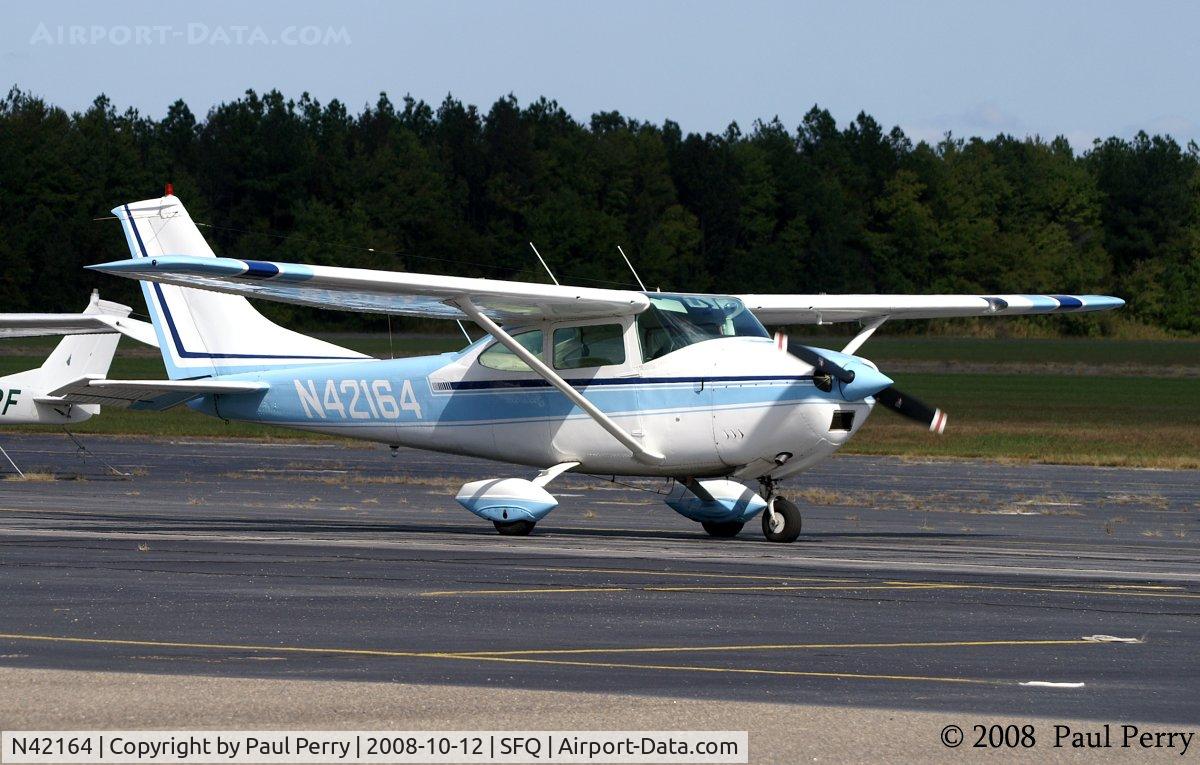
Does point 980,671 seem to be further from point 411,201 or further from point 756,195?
point 756,195

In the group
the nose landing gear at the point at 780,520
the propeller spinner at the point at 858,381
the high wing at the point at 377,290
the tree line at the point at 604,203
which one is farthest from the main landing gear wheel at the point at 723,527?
the tree line at the point at 604,203

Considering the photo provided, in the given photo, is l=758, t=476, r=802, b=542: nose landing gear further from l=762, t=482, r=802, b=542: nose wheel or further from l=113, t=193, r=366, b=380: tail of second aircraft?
l=113, t=193, r=366, b=380: tail of second aircraft

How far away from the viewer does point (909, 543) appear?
648 inches

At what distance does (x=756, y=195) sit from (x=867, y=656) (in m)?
102

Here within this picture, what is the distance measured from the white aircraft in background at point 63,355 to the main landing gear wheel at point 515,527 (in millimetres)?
9475

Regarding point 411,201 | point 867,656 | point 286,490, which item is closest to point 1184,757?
point 867,656

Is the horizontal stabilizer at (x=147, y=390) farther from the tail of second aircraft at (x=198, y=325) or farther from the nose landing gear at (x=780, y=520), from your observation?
the nose landing gear at (x=780, y=520)

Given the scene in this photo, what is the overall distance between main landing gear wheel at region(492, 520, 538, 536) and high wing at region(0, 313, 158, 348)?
9.46m

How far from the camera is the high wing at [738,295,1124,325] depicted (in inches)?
734

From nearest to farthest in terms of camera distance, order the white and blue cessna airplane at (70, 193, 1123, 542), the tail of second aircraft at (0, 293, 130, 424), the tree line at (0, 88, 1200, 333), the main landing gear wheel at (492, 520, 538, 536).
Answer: the white and blue cessna airplane at (70, 193, 1123, 542), the main landing gear wheel at (492, 520, 538, 536), the tail of second aircraft at (0, 293, 130, 424), the tree line at (0, 88, 1200, 333)

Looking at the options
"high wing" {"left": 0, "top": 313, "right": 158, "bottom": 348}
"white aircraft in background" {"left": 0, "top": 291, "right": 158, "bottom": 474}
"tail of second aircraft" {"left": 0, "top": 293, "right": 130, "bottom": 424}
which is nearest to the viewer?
"high wing" {"left": 0, "top": 313, "right": 158, "bottom": 348}

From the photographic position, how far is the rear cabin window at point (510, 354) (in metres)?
17.0
